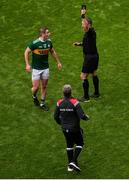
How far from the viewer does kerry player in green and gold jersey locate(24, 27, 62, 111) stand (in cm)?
1404

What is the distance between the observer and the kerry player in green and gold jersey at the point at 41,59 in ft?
46.1

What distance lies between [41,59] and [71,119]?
125 inches

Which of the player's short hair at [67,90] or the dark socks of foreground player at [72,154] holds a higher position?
the player's short hair at [67,90]

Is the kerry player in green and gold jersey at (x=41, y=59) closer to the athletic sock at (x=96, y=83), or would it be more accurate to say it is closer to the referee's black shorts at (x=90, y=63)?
the referee's black shorts at (x=90, y=63)

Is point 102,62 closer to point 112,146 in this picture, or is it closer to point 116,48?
point 116,48

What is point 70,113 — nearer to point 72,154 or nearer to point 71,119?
point 71,119

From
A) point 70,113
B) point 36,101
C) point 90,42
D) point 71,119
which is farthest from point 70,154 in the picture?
point 90,42

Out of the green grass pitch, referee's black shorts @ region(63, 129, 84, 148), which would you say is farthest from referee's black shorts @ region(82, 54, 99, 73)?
referee's black shorts @ region(63, 129, 84, 148)

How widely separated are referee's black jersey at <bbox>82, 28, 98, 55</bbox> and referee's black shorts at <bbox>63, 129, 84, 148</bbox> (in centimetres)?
352

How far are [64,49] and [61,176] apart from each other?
22.5 feet

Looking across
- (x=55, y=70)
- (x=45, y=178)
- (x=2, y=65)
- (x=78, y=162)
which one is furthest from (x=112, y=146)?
(x=2, y=65)

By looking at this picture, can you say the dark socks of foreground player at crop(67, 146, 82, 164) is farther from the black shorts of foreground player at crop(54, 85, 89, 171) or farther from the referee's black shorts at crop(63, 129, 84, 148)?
the referee's black shorts at crop(63, 129, 84, 148)

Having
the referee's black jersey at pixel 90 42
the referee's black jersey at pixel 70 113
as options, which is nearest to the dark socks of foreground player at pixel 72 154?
the referee's black jersey at pixel 70 113

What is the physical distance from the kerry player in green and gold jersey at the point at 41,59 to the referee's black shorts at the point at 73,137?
9.18 ft
